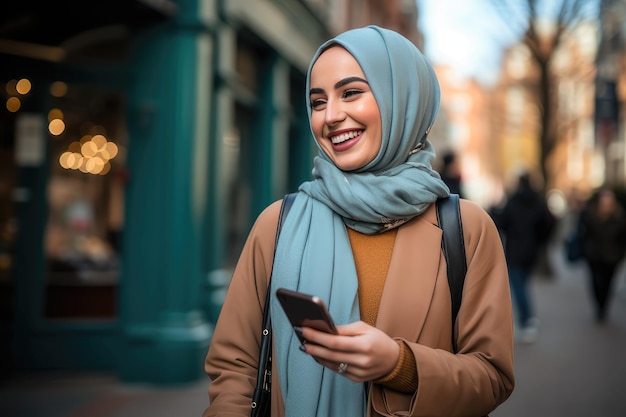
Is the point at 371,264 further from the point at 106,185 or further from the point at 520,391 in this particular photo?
the point at 106,185

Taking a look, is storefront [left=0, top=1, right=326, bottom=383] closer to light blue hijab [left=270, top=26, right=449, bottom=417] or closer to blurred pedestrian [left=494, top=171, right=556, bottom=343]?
blurred pedestrian [left=494, top=171, right=556, bottom=343]

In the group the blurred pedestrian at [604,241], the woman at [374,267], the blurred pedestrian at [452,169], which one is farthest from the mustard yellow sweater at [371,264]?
the blurred pedestrian at [604,241]

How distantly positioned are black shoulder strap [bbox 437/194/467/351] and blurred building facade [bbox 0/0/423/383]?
5028 millimetres

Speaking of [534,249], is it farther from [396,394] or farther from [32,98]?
[396,394]

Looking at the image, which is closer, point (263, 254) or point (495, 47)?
point (263, 254)

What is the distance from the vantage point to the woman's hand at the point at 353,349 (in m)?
1.67

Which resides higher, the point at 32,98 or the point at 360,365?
the point at 32,98

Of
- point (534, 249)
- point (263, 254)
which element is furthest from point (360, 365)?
point (534, 249)

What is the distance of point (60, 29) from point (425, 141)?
5.64 m

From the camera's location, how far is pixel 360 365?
1688 mm

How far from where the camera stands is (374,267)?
2014 mm

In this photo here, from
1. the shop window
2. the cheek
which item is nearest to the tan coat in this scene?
the cheek

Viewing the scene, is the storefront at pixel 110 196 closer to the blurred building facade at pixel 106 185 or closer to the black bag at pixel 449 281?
the blurred building facade at pixel 106 185

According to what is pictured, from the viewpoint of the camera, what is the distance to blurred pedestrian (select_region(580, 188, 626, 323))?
11.0m
